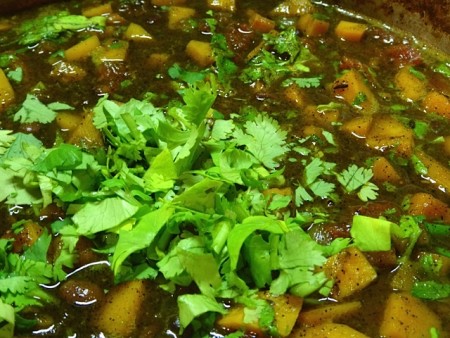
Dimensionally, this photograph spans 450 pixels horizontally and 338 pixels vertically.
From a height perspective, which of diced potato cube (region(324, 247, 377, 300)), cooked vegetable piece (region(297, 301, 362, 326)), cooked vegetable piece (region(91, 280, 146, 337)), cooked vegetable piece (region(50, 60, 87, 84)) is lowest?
cooked vegetable piece (region(91, 280, 146, 337))

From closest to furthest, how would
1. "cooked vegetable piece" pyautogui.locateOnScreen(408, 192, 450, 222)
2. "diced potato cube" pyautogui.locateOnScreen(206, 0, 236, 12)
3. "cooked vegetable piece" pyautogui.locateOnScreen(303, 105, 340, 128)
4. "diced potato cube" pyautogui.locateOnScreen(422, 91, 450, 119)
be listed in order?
"cooked vegetable piece" pyautogui.locateOnScreen(408, 192, 450, 222) < "cooked vegetable piece" pyautogui.locateOnScreen(303, 105, 340, 128) < "diced potato cube" pyautogui.locateOnScreen(422, 91, 450, 119) < "diced potato cube" pyautogui.locateOnScreen(206, 0, 236, 12)

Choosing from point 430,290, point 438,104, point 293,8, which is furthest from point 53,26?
point 430,290

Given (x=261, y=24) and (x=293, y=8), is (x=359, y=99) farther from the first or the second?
(x=293, y=8)

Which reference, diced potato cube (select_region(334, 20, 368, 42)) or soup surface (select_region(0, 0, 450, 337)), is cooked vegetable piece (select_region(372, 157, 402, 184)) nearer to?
soup surface (select_region(0, 0, 450, 337))

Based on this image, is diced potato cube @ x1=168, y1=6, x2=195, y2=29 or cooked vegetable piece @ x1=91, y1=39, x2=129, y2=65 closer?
cooked vegetable piece @ x1=91, y1=39, x2=129, y2=65

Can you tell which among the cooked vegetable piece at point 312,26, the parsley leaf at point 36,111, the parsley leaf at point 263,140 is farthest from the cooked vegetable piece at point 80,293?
the cooked vegetable piece at point 312,26

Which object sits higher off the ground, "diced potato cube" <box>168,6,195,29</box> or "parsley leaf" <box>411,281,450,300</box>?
"diced potato cube" <box>168,6,195,29</box>

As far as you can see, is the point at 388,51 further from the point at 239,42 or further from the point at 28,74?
the point at 28,74

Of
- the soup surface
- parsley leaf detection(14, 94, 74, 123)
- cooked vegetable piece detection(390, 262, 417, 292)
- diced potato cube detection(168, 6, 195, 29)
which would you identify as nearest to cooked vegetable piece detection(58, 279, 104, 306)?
the soup surface
